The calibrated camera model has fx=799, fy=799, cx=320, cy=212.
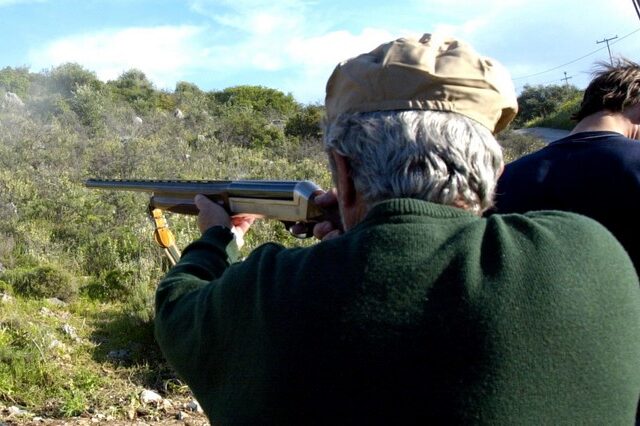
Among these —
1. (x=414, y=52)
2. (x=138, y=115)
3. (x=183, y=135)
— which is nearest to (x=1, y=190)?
(x=183, y=135)

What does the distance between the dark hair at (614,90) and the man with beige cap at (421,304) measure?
60.3 inches

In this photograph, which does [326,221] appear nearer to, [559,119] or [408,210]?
[408,210]

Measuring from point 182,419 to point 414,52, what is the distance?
407 cm

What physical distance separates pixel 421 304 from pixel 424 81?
46 centimetres

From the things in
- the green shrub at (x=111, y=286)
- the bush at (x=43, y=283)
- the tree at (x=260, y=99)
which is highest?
the tree at (x=260, y=99)

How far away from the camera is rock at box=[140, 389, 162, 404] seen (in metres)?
5.30

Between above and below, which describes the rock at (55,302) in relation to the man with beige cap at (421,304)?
below

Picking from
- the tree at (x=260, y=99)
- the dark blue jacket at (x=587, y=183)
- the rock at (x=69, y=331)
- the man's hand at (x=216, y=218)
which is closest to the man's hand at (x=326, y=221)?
the man's hand at (x=216, y=218)

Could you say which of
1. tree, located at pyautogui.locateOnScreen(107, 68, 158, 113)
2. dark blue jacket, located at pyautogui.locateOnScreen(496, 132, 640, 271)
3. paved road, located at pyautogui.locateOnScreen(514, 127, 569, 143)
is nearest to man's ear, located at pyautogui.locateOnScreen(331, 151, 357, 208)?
dark blue jacket, located at pyautogui.locateOnScreen(496, 132, 640, 271)

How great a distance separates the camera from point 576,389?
136 centimetres

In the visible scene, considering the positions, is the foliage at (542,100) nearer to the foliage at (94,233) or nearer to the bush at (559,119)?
the bush at (559,119)

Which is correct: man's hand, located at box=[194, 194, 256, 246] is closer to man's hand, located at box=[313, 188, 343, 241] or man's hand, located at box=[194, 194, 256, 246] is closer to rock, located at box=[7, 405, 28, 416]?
man's hand, located at box=[313, 188, 343, 241]

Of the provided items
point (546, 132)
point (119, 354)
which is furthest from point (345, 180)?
point (546, 132)

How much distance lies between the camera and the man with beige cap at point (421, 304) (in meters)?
1.31
